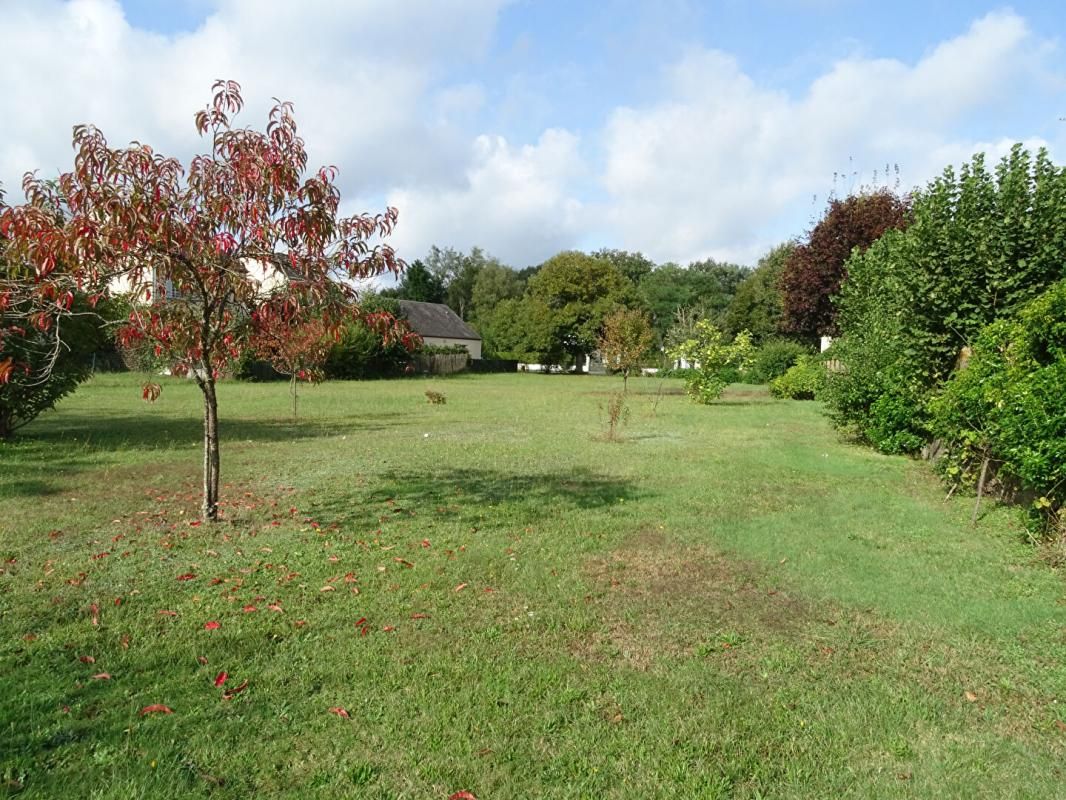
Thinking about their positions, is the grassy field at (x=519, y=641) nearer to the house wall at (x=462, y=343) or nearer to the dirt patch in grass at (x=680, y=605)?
the dirt patch in grass at (x=680, y=605)

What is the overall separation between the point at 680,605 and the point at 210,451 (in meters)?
4.42

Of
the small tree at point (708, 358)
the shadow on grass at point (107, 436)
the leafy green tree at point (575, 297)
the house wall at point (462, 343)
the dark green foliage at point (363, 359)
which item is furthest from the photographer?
the house wall at point (462, 343)

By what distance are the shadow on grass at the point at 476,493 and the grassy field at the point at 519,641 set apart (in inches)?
2.7

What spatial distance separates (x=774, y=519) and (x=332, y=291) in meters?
5.01

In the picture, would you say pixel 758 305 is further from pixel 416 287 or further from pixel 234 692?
pixel 234 692

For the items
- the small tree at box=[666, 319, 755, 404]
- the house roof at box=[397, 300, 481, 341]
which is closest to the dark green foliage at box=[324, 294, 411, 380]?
the house roof at box=[397, 300, 481, 341]

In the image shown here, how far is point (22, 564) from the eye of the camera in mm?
5254

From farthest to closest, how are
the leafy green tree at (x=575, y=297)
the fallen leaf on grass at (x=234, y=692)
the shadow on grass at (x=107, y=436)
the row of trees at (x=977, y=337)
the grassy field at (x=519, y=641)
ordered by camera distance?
the leafy green tree at (x=575, y=297), the shadow on grass at (x=107, y=436), the row of trees at (x=977, y=337), the fallen leaf on grass at (x=234, y=692), the grassy field at (x=519, y=641)

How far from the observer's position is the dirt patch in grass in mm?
4086

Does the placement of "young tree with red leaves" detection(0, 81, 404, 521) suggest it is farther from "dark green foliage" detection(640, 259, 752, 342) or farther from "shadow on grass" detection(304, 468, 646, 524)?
"dark green foliage" detection(640, 259, 752, 342)

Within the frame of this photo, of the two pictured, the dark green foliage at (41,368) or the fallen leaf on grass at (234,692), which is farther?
the dark green foliage at (41,368)

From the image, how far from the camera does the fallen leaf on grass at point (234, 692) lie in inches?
131

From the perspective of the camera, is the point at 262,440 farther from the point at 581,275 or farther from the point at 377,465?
the point at 581,275

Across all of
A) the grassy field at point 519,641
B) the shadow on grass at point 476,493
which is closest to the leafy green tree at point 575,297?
the shadow on grass at point 476,493
